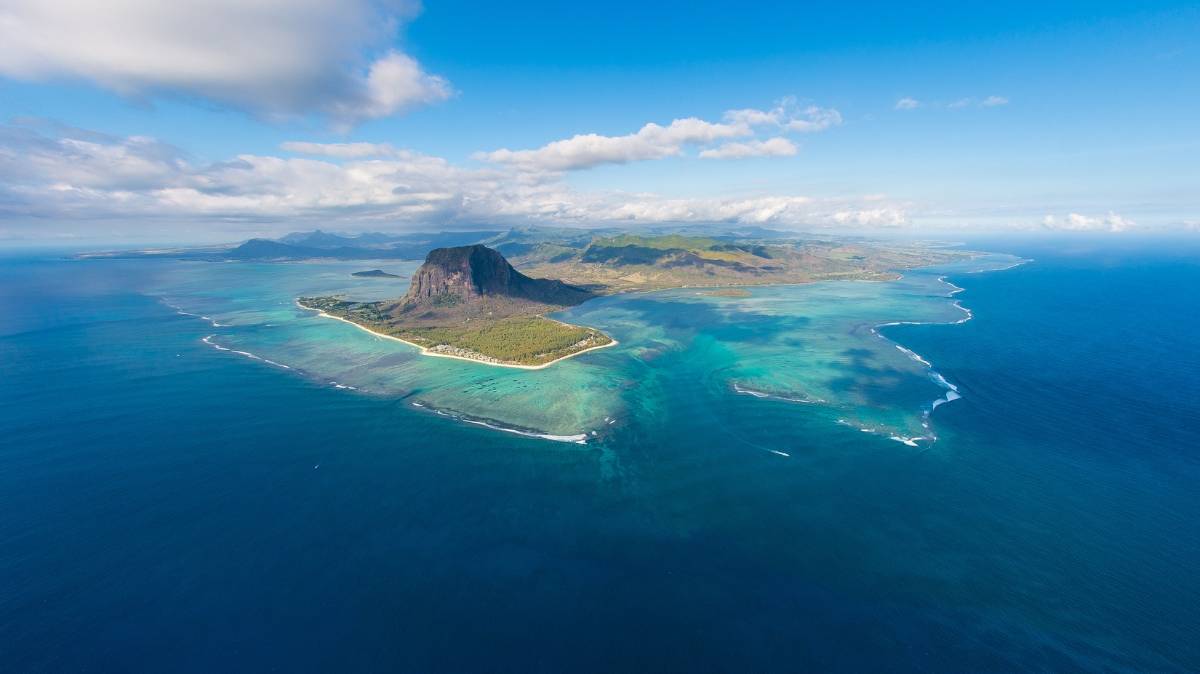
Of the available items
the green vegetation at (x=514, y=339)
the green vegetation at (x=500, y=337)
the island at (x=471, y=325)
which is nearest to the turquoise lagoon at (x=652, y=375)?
the green vegetation at (x=500, y=337)

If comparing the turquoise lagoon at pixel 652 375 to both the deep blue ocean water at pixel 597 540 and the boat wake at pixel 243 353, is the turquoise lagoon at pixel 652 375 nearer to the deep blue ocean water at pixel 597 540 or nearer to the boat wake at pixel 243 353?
the boat wake at pixel 243 353

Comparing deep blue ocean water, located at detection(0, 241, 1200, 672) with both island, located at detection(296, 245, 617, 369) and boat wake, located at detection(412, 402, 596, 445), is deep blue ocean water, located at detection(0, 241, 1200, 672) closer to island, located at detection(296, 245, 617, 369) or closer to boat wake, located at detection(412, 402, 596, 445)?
boat wake, located at detection(412, 402, 596, 445)

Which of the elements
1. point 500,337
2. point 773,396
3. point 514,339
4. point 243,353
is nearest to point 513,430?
point 773,396

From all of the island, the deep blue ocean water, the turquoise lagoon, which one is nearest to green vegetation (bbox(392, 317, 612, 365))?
the island

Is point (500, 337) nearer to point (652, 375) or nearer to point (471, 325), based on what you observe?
point (471, 325)

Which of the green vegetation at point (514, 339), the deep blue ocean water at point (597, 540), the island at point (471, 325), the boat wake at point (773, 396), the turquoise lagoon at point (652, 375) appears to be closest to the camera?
the deep blue ocean water at point (597, 540)

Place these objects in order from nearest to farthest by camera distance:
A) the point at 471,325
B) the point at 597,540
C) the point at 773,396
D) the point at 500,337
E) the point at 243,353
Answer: the point at 597,540 → the point at 773,396 → the point at 243,353 → the point at 500,337 → the point at 471,325

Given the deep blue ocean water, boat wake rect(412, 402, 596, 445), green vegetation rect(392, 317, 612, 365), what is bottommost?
the deep blue ocean water

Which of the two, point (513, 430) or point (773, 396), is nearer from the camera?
point (513, 430)
